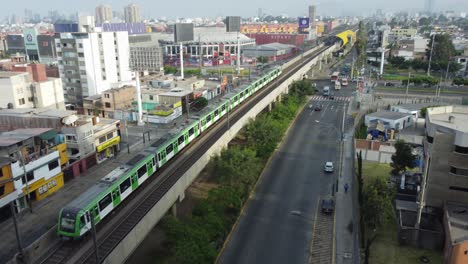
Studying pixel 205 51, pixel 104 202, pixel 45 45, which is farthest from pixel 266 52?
pixel 104 202

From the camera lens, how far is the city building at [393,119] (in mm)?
47344

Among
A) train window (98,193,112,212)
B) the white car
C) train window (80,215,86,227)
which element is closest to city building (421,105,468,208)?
the white car

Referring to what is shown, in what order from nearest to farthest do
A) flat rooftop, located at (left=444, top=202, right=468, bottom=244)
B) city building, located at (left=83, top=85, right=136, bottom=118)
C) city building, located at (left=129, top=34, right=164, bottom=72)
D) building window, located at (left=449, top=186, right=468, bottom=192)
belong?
1. flat rooftop, located at (left=444, top=202, right=468, bottom=244)
2. building window, located at (left=449, top=186, right=468, bottom=192)
3. city building, located at (left=83, top=85, right=136, bottom=118)
4. city building, located at (left=129, top=34, right=164, bottom=72)

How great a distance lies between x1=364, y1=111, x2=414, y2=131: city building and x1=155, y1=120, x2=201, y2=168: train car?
81.3 ft

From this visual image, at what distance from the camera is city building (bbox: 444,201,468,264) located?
21.7 m

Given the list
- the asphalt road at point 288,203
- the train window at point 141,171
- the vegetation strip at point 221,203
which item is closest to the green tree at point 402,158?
the asphalt road at point 288,203

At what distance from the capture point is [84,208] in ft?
70.1

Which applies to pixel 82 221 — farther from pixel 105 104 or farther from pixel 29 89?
pixel 105 104

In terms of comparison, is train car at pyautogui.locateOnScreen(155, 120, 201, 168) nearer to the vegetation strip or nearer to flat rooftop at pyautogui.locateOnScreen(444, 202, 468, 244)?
the vegetation strip

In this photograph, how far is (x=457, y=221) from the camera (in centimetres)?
2452

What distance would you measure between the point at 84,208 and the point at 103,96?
124 feet

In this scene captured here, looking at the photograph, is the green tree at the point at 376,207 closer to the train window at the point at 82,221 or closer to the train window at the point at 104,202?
the train window at the point at 104,202

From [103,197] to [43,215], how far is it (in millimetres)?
8369

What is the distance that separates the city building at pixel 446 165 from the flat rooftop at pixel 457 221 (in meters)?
0.89
